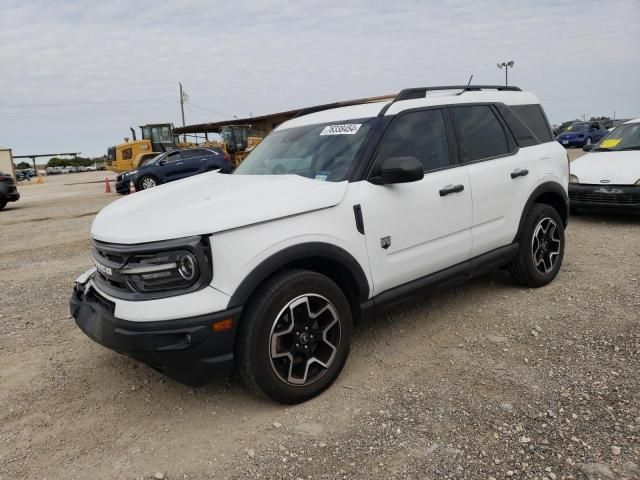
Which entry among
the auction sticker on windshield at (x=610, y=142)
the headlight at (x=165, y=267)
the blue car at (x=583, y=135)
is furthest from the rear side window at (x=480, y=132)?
the blue car at (x=583, y=135)

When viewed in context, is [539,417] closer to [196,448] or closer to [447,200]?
[447,200]

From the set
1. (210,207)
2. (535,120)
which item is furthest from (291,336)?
(535,120)

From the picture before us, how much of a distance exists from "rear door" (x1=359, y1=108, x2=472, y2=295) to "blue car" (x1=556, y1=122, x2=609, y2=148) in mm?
27557

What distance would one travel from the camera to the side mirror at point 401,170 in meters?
2.97

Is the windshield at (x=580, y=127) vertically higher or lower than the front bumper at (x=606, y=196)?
higher

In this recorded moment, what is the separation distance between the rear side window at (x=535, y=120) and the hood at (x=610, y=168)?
2.94 meters

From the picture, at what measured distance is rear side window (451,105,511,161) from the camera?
3834 millimetres

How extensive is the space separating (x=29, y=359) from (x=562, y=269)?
506 centimetres

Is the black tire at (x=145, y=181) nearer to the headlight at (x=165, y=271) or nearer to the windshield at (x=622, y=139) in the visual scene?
the windshield at (x=622, y=139)

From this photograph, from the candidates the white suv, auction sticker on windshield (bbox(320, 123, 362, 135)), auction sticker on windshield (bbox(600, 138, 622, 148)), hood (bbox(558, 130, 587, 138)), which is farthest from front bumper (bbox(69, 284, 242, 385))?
hood (bbox(558, 130, 587, 138))

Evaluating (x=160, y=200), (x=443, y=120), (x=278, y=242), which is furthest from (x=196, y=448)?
(x=443, y=120)

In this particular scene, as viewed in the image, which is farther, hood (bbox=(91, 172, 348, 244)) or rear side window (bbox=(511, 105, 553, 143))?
rear side window (bbox=(511, 105, 553, 143))

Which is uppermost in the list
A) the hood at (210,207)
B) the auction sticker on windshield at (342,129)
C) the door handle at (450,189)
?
the auction sticker on windshield at (342,129)

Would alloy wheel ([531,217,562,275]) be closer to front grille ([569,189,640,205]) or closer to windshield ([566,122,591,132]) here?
front grille ([569,189,640,205])
